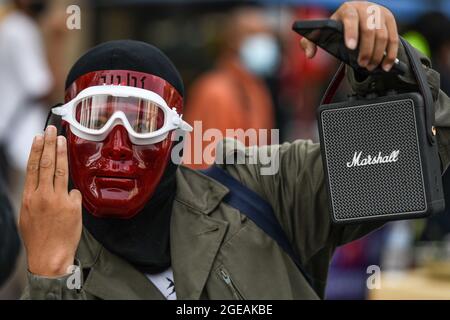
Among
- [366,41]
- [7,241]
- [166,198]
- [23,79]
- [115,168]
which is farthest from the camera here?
[23,79]

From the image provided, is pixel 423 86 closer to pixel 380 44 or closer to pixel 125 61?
pixel 380 44

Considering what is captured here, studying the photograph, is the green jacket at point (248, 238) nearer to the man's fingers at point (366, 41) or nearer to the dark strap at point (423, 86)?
the dark strap at point (423, 86)

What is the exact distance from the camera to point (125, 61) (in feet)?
10.3

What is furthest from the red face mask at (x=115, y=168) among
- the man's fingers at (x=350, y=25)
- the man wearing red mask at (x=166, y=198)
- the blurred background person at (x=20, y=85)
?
the blurred background person at (x=20, y=85)

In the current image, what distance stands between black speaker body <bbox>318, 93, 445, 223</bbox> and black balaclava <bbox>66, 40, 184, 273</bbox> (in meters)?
0.57

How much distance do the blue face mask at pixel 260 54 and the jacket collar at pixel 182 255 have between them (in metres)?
4.12

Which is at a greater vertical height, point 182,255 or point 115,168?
point 115,168

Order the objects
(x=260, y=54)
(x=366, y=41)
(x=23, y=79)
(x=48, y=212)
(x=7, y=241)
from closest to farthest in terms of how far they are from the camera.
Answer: (x=48, y=212), (x=366, y=41), (x=7, y=241), (x=23, y=79), (x=260, y=54)

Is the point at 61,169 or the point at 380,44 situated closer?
the point at 61,169

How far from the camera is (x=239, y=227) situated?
315 cm

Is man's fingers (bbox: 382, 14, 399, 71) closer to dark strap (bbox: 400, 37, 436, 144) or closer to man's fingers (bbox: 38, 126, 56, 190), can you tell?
dark strap (bbox: 400, 37, 436, 144)

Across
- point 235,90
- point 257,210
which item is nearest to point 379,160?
point 257,210

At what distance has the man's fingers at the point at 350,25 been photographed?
2.76 metres

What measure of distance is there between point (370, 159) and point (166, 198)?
2.31ft
